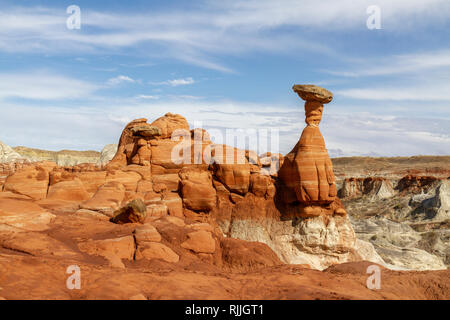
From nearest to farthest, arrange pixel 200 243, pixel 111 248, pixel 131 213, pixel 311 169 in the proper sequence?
pixel 111 248
pixel 200 243
pixel 131 213
pixel 311 169

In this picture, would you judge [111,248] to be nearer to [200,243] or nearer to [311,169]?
[200,243]

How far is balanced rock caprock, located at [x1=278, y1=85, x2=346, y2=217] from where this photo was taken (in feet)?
76.3

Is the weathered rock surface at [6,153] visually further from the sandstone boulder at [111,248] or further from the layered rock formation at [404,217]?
the sandstone boulder at [111,248]

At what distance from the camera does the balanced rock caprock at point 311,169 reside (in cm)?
2327

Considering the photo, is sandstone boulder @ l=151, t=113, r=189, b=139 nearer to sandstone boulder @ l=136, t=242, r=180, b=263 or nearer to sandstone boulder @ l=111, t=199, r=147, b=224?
sandstone boulder @ l=111, t=199, r=147, b=224

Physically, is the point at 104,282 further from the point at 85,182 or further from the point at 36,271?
the point at 85,182

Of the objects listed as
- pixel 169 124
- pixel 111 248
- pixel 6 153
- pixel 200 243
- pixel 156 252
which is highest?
pixel 169 124

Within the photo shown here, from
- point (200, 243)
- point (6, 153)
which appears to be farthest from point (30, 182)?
point (6, 153)

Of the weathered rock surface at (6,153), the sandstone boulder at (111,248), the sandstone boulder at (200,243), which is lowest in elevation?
the sandstone boulder at (200,243)

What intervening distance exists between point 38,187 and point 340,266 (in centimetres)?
1605

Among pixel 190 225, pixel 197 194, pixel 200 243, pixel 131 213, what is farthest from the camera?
pixel 197 194

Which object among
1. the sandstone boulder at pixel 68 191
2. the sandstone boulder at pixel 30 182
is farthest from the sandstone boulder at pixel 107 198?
the sandstone boulder at pixel 30 182

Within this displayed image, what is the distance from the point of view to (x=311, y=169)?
23328 mm

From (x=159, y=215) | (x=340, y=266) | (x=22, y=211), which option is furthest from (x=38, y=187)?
(x=340, y=266)
